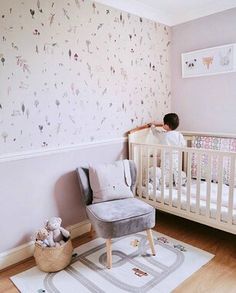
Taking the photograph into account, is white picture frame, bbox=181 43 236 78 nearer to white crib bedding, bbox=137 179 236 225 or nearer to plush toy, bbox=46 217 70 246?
white crib bedding, bbox=137 179 236 225

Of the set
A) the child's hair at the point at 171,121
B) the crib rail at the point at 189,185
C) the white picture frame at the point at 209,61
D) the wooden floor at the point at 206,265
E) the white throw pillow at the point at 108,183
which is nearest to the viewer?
the wooden floor at the point at 206,265

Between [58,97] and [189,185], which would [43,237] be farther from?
[189,185]

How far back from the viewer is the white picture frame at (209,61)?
9.07ft

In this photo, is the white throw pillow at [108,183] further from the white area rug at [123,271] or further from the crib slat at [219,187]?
the crib slat at [219,187]

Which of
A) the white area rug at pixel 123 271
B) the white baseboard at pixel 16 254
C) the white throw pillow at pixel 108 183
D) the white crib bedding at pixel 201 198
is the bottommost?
the white area rug at pixel 123 271

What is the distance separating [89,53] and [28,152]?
108 centimetres

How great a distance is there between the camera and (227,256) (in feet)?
7.00

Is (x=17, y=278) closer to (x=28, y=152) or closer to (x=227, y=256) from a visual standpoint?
(x=28, y=152)

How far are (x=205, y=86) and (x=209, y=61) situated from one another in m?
0.28

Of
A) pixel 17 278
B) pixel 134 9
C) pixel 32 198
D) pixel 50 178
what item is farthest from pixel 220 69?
pixel 17 278

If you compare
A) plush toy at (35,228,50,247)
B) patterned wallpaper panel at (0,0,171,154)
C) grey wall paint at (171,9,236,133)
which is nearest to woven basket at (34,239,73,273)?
plush toy at (35,228,50,247)

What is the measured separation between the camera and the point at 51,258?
1944mm

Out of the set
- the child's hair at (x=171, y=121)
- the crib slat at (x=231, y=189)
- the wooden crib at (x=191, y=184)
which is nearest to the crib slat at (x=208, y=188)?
the wooden crib at (x=191, y=184)

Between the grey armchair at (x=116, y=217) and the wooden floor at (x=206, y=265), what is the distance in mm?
427
